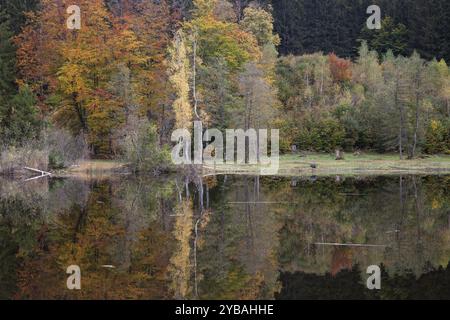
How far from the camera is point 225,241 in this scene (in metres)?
16.2

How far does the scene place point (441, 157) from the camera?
41906 mm

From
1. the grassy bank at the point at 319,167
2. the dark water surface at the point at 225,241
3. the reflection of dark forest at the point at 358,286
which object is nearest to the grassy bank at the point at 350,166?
the grassy bank at the point at 319,167

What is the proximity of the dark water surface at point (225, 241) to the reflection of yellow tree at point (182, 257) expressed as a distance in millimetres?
34

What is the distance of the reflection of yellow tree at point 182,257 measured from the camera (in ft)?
39.8

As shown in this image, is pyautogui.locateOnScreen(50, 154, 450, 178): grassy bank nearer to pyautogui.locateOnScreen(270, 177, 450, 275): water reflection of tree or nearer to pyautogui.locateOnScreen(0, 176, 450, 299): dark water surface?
pyautogui.locateOnScreen(270, 177, 450, 275): water reflection of tree

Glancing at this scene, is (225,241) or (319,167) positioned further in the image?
(319,167)

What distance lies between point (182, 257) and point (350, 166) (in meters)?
23.8

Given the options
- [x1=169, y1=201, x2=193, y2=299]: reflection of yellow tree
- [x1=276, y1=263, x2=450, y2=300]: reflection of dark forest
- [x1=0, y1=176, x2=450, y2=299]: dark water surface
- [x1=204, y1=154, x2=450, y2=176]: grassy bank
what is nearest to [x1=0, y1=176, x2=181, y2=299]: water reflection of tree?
[x1=0, y1=176, x2=450, y2=299]: dark water surface

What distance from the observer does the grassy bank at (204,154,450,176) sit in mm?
34750

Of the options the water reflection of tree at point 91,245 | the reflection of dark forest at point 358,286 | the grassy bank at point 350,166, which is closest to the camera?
the reflection of dark forest at point 358,286

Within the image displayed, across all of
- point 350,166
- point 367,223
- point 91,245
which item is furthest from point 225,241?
point 350,166

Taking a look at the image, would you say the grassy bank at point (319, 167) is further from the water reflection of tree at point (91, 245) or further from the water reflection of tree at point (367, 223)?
the water reflection of tree at point (91, 245)

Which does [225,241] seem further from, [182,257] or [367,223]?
[367,223]

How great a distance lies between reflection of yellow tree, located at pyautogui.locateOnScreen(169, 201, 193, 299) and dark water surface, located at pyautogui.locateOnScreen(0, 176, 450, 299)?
3 cm
